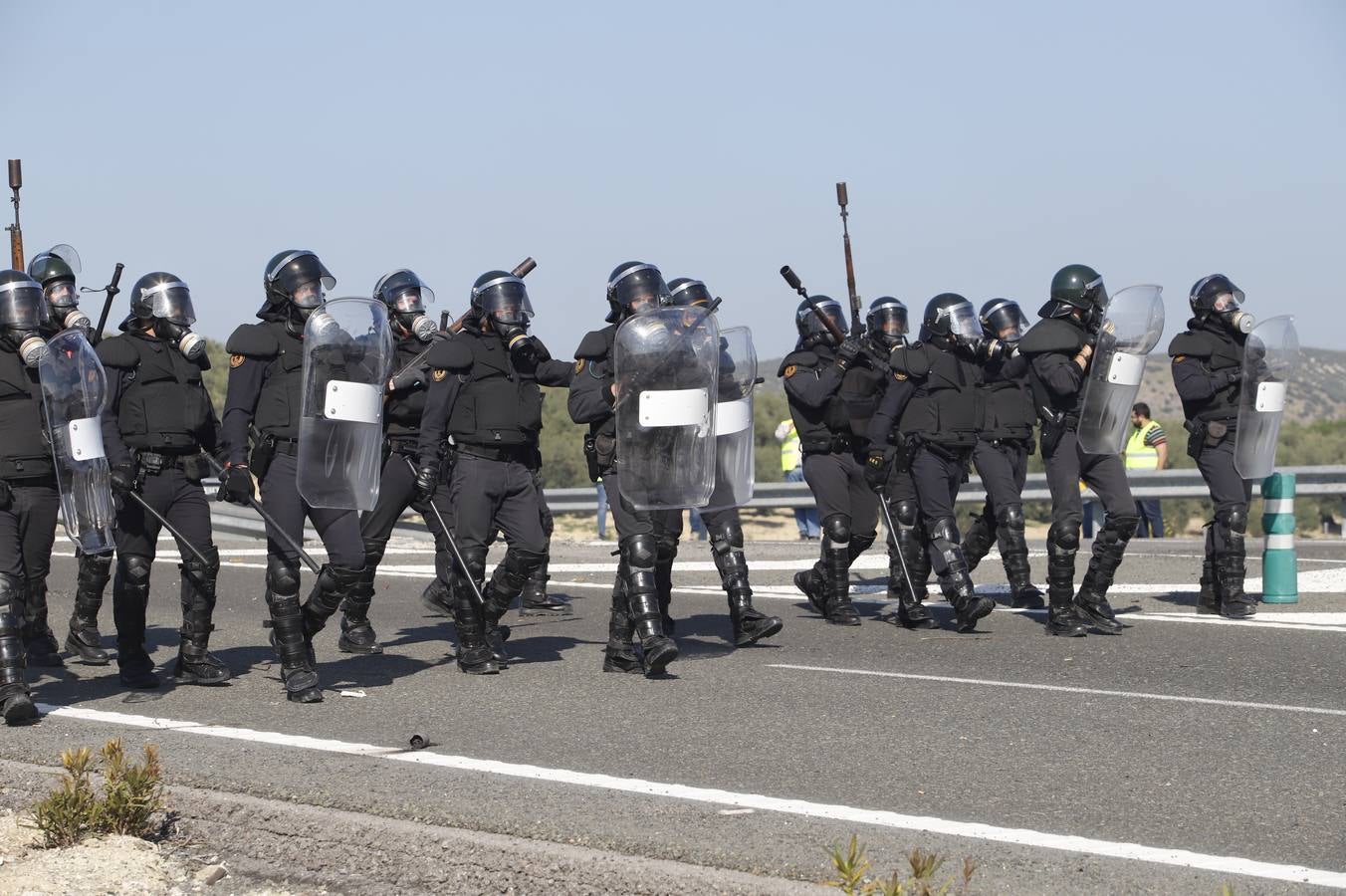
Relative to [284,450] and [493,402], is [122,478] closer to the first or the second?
[284,450]

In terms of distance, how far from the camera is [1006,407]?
10820mm

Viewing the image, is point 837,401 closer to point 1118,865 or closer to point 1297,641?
point 1297,641

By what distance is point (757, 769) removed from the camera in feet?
21.0

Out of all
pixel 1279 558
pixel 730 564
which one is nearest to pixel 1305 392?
pixel 1279 558

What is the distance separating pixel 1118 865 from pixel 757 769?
1.72 metres

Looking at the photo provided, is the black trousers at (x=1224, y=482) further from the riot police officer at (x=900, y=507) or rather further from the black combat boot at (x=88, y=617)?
the black combat boot at (x=88, y=617)

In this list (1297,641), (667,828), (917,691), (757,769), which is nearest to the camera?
(667,828)

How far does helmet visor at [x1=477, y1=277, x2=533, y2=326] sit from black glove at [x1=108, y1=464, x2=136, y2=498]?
194cm

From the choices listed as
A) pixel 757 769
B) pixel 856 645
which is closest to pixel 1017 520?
pixel 856 645

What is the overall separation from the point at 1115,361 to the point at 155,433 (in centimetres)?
544

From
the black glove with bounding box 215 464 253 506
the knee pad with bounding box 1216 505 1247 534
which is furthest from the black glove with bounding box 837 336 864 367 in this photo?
the black glove with bounding box 215 464 253 506

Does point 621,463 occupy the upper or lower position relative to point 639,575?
upper

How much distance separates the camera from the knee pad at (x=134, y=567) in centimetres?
A: 859

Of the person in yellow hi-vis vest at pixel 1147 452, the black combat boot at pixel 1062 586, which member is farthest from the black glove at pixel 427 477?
the person in yellow hi-vis vest at pixel 1147 452
